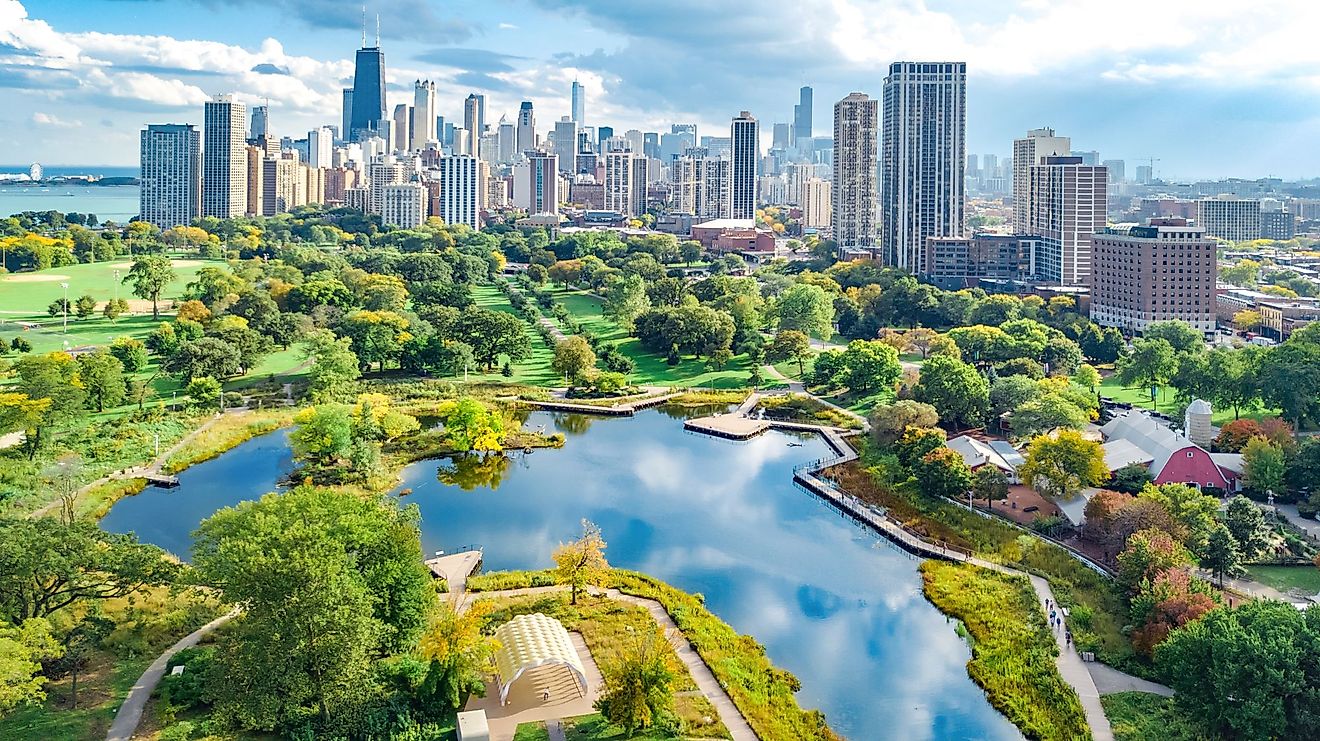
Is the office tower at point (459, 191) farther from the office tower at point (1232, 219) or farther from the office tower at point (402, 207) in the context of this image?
the office tower at point (1232, 219)

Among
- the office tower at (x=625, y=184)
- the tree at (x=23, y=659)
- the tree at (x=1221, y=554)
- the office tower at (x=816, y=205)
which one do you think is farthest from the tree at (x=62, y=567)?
the office tower at (x=625, y=184)

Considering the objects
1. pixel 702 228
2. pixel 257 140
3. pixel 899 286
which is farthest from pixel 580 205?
pixel 899 286

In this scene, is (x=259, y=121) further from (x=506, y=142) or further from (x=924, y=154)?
(x=924, y=154)

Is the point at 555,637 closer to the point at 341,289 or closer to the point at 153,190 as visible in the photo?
the point at 341,289

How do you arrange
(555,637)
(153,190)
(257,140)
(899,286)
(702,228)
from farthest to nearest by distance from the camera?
1. (257,140)
2. (153,190)
3. (702,228)
4. (899,286)
5. (555,637)

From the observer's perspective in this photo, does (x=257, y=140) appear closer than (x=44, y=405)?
No

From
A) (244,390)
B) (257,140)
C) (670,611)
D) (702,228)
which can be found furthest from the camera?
(257,140)
